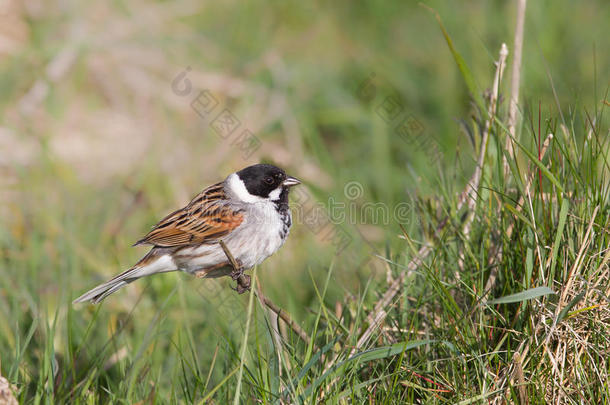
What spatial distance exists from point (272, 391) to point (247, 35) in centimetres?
556

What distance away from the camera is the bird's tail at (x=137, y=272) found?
3604 mm

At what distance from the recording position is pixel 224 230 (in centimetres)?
376

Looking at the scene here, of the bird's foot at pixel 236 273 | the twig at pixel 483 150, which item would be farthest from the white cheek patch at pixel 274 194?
the twig at pixel 483 150

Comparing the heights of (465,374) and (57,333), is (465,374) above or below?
below

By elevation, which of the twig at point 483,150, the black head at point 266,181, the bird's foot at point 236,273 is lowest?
the twig at point 483,150

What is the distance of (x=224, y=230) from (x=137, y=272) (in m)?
0.48

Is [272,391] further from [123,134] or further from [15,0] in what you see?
[15,0]

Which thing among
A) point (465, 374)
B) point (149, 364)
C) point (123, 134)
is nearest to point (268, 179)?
point (149, 364)

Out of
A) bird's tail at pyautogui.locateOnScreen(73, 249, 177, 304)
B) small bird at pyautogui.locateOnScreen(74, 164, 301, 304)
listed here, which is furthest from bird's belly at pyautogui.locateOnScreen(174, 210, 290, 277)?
bird's tail at pyautogui.locateOnScreen(73, 249, 177, 304)

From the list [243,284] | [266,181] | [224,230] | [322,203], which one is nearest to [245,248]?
[224,230]

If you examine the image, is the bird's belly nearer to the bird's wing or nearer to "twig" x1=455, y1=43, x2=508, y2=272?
the bird's wing

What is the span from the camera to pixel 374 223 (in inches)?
222

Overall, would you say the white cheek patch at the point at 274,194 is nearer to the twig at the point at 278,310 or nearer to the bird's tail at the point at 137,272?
the bird's tail at the point at 137,272

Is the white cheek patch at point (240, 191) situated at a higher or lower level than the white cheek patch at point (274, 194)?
higher
